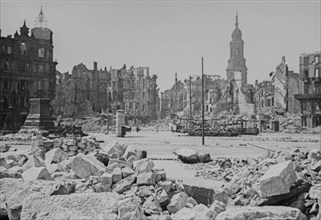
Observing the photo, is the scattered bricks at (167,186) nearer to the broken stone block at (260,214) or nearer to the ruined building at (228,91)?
the broken stone block at (260,214)

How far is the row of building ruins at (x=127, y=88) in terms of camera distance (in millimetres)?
51219

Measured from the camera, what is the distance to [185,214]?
5371 millimetres

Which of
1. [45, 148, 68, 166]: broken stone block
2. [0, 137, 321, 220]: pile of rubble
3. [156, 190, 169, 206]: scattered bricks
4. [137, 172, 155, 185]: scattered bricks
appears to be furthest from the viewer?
[45, 148, 68, 166]: broken stone block

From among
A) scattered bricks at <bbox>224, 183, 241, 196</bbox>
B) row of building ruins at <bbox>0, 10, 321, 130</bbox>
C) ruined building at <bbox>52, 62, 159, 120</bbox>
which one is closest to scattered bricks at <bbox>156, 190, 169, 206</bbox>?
scattered bricks at <bbox>224, 183, 241, 196</bbox>

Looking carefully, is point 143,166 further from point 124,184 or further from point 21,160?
point 21,160

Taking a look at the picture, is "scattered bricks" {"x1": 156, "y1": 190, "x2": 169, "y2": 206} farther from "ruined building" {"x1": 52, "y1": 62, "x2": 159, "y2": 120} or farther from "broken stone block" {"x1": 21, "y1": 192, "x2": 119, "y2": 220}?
"ruined building" {"x1": 52, "y1": 62, "x2": 159, "y2": 120}

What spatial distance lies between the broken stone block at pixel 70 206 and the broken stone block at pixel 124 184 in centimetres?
90

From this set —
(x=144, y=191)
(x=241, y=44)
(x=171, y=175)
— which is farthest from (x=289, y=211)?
(x=241, y=44)

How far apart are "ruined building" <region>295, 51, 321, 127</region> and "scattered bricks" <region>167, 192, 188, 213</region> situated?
178ft

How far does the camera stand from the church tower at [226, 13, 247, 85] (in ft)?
341

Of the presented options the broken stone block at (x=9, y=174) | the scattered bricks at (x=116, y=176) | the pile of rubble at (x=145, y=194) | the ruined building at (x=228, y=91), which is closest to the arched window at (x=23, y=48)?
the ruined building at (x=228, y=91)

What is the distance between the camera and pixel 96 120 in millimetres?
64688

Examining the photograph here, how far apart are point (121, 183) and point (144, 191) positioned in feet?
2.68

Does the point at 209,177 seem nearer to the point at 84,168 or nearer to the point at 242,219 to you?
the point at 84,168
